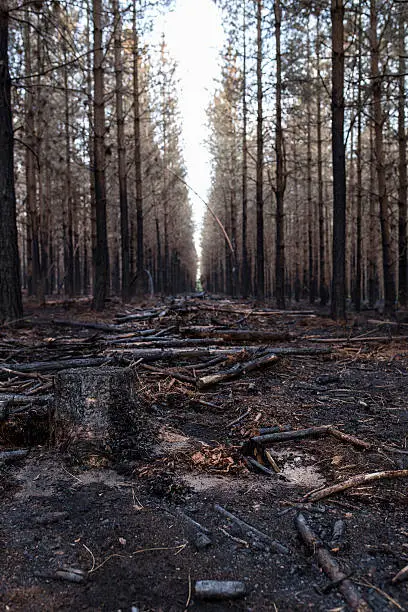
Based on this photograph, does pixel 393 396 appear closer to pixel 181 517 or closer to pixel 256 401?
pixel 256 401

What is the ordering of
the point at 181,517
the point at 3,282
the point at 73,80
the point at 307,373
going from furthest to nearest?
the point at 73,80 → the point at 3,282 → the point at 307,373 → the point at 181,517

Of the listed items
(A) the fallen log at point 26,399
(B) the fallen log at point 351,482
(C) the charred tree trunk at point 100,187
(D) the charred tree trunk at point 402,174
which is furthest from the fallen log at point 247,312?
(B) the fallen log at point 351,482

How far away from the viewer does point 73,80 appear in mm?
19922

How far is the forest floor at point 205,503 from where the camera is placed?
1.90 meters

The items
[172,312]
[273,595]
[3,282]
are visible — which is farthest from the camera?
[172,312]

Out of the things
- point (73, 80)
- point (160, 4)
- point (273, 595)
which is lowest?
point (273, 595)

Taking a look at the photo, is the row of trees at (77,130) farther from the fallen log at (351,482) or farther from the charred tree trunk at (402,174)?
the charred tree trunk at (402,174)

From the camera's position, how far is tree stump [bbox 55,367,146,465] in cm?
324

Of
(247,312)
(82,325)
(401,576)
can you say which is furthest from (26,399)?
(247,312)

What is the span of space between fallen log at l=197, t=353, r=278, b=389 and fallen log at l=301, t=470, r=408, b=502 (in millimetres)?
2325

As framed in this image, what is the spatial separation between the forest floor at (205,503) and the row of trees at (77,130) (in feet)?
7.52

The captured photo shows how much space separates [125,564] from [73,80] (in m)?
21.6

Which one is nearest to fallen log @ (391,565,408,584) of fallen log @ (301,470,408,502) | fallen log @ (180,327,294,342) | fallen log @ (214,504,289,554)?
fallen log @ (214,504,289,554)

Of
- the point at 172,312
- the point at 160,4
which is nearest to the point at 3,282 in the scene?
the point at 172,312
